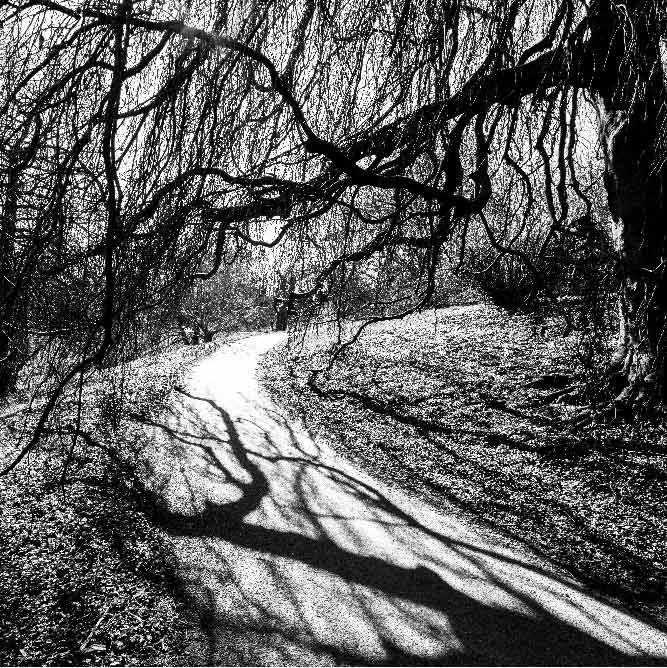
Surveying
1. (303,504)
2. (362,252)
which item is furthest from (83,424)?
(362,252)

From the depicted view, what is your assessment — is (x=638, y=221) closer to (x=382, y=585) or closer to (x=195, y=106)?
(x=382, y=585)

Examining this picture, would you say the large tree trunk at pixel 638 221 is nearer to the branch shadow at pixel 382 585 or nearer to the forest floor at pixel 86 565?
the branch shadow at pixel 382 585

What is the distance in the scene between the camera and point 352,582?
4.11 metres

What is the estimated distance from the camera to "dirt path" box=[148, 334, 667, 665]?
3346 mm

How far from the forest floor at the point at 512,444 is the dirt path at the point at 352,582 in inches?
16.1

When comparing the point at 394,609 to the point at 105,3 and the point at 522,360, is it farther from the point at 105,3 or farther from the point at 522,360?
the point at 522,360

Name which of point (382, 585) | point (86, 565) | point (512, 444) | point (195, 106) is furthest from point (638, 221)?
point (86, 565)

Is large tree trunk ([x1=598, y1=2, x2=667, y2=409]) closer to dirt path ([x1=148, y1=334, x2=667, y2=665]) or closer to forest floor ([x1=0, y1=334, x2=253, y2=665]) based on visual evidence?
dirt path ([x1=148, y1=334, x2=667, y2=665])

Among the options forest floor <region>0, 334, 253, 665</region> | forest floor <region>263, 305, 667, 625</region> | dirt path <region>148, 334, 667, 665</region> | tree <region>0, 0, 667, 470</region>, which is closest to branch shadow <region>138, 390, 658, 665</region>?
dirt path <region>148, 334, 667, 665</region>

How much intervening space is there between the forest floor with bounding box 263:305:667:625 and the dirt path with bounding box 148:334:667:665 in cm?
41

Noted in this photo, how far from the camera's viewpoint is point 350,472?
6.53 meters

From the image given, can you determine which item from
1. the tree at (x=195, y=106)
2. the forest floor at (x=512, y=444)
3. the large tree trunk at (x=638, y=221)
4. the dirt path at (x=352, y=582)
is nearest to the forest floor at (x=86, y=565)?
the dirt path at (x=352, y=582)

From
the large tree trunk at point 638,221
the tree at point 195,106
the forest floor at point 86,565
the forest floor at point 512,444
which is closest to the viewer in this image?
the tree at point 195,106

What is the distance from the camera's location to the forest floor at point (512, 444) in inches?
179
